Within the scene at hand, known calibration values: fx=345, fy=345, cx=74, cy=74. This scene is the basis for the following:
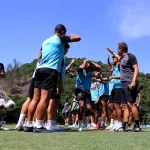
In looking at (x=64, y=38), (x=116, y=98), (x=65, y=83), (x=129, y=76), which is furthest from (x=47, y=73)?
(x=65, y=83)

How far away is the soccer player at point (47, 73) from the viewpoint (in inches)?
256

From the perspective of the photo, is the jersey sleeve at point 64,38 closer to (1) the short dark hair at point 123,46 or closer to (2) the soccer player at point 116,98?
(1) the short dark hair at point 123,46

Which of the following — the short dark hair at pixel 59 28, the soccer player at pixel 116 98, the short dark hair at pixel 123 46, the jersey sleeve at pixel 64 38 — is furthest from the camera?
the soccer player at pixel 116 98

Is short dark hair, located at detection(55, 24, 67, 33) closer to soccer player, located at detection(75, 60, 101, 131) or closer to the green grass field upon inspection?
soccer player, located at detection(75, 60, 101, 131)

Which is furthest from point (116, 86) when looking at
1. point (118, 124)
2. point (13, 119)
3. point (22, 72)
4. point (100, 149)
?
point (22, 72)

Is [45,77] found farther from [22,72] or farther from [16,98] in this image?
[22,72]

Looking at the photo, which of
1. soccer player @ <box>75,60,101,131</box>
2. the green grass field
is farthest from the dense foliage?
the green grass field

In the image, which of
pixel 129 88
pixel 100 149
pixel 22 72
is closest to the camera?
pixel 100 149

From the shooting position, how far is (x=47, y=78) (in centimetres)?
654

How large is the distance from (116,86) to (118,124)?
39.4 inches

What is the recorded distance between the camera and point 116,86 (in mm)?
8828

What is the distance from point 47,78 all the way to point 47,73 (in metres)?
0.10

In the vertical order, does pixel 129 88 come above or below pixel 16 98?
below

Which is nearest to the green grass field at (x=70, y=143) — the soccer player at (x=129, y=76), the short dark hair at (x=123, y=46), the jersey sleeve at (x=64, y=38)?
the jersey sleeve at (x=64, y=38)
